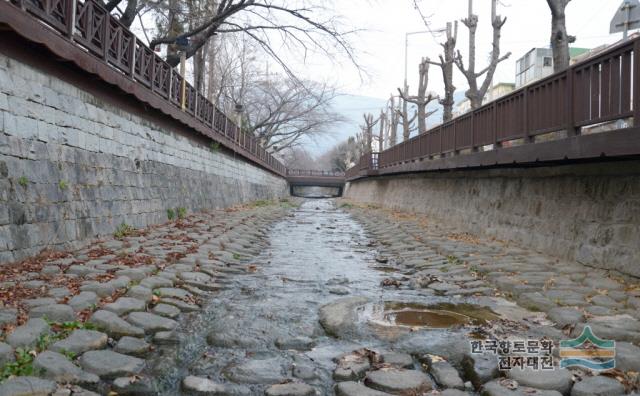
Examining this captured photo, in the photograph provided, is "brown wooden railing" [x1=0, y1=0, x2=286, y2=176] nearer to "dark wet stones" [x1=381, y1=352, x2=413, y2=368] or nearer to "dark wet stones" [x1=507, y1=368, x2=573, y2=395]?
"dark wet stones" [x1=381, y1=352, x2=413, y2=368]

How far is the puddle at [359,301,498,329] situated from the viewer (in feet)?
15.8

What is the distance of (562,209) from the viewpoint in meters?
7.64

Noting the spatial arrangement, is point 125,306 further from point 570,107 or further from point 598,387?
point 570,107

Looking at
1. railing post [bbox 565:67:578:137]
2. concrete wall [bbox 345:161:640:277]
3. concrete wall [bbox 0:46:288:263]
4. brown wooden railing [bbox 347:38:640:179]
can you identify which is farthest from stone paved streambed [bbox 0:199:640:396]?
brown wooden railing [bbox 347:38:640:179]

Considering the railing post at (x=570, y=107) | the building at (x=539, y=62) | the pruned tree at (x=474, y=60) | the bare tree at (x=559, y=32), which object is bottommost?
the railing post at (x=570, y=107)

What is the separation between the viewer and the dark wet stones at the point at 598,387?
3135 mm

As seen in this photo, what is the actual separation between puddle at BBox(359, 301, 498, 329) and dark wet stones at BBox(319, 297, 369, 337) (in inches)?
5.1

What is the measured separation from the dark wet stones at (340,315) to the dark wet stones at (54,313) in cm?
227

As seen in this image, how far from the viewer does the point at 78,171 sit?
25.3 ft

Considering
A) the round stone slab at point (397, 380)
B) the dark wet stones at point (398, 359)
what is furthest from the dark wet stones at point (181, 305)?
the round stone slab at point (397, 380)

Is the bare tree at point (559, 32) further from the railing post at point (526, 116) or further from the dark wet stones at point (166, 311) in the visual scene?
the dark wet stones at point (166, 311)

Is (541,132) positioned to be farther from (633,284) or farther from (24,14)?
(24,14)

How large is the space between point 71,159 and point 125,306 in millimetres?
3902

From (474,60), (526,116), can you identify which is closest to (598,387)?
(526,116)
